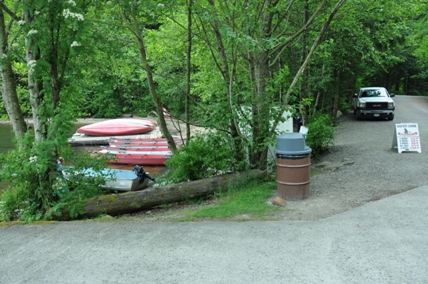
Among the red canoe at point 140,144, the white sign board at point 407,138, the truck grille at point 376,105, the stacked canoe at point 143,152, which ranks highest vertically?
the truck grille at point 376,105

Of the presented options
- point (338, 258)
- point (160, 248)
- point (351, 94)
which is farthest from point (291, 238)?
point (351, 94)

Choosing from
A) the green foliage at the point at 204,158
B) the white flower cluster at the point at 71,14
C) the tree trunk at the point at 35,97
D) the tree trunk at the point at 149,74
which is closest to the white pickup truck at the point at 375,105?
the tree trunk at the point at 149,74

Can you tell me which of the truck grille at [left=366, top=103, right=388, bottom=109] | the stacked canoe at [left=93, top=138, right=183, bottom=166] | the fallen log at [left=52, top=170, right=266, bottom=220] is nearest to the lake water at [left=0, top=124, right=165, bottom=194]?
the stacked canoe at [left=93, top=138, right=183, bottom=166]

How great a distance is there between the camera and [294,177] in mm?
7371

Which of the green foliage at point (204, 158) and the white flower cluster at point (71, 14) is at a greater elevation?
the white flower cluster at point (71, 14)

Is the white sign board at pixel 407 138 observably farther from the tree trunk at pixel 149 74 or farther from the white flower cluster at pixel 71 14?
the white flower cluster at pixel 71 14

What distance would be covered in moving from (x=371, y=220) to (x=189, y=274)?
296 cm

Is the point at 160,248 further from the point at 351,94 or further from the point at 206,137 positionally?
the point at 351,94

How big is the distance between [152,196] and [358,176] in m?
4.60

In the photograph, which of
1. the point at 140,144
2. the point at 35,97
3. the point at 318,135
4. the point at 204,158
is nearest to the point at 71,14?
the point at 35,97

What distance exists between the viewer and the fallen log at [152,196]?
7316 mm

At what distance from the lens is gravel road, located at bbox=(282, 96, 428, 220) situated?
699 centimetres

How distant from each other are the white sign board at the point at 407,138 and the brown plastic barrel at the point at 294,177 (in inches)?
223

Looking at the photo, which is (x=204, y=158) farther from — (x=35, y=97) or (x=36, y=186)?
(x=35, y=97)
